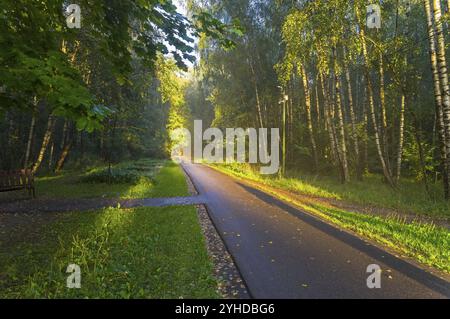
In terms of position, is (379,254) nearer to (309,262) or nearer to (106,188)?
(309,262)

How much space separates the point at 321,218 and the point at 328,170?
550 inches

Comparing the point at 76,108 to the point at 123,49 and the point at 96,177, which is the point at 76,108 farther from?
the point at 96,177

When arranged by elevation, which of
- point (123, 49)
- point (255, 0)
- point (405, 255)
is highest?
point (255, 0)

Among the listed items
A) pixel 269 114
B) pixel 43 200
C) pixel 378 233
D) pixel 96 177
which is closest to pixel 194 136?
pixel 269 114

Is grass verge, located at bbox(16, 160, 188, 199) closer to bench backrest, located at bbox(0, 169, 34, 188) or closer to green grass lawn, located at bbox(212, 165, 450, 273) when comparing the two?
bench backrest, located at bbox(0, 169, 34, 188)

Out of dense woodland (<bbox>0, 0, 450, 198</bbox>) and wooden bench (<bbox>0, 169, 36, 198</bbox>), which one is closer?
dense woodland (<bbox>0, 0, 450, 198</bbox>)

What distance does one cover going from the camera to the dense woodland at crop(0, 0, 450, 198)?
400cm

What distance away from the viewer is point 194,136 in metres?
73.5

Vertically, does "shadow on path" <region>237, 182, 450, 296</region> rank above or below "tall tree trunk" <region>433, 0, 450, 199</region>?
below

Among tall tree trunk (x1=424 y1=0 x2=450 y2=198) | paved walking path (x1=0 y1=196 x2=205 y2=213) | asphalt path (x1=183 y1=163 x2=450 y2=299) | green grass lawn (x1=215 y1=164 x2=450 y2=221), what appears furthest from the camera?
tall tree trunk (x1=424 y1=0 x2=450 y2=198)

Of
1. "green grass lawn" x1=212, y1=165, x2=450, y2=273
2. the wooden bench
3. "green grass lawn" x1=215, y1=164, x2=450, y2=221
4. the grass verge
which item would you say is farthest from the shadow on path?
the wooden bench

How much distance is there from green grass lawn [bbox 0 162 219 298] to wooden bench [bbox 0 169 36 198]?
14.8 ft

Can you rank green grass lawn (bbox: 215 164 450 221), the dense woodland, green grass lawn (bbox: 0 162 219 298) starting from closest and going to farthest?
the dense woodland < green grass lawn (bbox: 0 162 219 298) < green grass lawn (bbox: 215 164 450 221)
